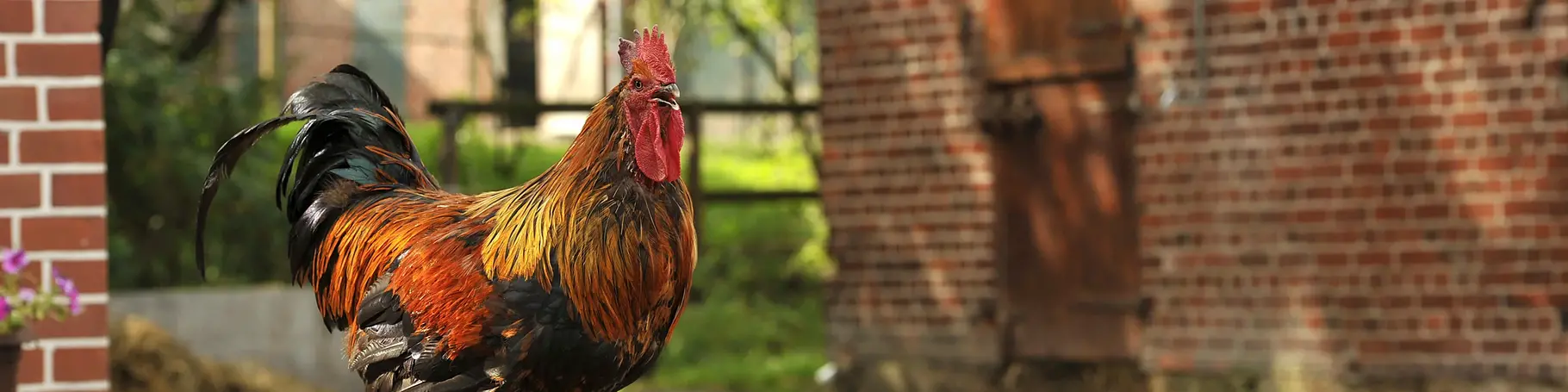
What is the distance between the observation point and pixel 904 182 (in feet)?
27.5

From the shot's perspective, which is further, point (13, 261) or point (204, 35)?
point (204, 35)

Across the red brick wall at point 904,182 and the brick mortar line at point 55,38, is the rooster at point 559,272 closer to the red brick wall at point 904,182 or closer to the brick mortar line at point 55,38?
the brick mortar line at point 55,38

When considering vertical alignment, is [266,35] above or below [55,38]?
above

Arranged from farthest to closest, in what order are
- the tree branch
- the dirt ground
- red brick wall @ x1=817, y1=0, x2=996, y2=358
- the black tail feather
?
1. the tree branch
2. red brick wall @ x1=817, y1=0, x2=996, y2=358
3. the dirt ground
4. the black tail feather

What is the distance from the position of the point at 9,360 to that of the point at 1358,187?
495cm

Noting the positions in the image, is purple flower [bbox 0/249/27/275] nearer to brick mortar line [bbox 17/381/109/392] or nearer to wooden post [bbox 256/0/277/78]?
brick mortar line [bbox 17/381/109/392]

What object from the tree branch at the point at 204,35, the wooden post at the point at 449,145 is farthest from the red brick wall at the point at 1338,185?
the tree branch at the point at 204,35

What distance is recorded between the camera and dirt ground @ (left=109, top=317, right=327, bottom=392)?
738 cm

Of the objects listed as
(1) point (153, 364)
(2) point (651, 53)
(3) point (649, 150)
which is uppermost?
(2) point (651, 53)

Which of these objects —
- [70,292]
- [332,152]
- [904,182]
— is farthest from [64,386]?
[904,182]

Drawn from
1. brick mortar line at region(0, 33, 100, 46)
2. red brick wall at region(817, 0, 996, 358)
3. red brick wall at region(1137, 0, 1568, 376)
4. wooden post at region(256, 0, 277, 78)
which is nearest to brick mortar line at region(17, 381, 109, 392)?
brick mortar line at region(0, 33, 100, 46)

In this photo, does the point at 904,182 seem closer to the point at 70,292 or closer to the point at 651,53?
the point at 70,292

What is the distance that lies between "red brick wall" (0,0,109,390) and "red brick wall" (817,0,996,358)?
13.9 ft

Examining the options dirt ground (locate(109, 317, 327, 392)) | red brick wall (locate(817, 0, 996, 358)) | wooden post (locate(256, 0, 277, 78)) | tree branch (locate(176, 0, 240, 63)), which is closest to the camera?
dirt ground (locate(109, 317, 327, 392))
